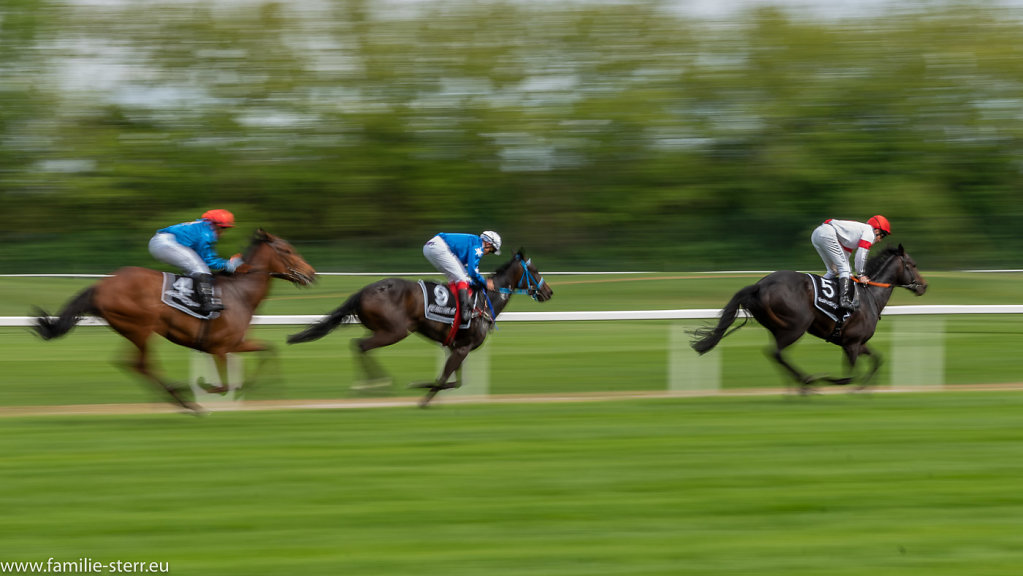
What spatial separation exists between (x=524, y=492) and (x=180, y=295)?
3.32m

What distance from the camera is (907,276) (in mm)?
8914

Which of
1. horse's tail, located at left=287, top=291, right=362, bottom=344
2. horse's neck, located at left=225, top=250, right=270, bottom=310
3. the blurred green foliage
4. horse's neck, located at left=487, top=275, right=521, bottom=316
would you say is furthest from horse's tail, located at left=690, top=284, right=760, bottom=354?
the blurred green foliage

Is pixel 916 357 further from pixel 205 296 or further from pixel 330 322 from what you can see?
pixel 205 296

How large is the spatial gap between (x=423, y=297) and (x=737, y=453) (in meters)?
3.13

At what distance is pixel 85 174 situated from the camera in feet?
56.2

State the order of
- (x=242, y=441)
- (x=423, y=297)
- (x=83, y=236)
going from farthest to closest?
(x=83, y=236), (x=423, y=297), (x=242, y=441)

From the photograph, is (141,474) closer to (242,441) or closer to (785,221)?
(242,441)

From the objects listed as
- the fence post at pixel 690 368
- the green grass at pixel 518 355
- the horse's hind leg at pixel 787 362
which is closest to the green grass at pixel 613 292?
the green grass at pixel 518 355

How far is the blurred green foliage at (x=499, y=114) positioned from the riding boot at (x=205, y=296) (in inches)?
335

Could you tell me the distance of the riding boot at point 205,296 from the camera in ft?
23.8

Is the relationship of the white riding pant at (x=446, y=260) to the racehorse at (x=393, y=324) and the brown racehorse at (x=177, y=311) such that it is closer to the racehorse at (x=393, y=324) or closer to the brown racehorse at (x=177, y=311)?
the racehorse at (x=393, y=324)


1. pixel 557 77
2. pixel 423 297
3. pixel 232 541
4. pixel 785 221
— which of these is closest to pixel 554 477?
pixel 232 541

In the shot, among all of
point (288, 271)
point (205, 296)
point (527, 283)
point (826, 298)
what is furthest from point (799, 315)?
point (205, 296)

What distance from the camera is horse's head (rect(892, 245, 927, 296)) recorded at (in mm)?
8883
